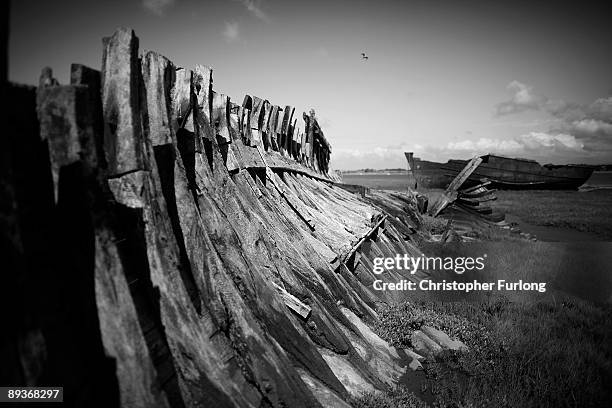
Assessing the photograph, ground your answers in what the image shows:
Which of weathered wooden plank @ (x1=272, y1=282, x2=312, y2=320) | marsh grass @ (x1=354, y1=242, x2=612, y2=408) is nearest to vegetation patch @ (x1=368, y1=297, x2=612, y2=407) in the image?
marsh grass @ (x1=354, y1=242, x2=612, y2=408)

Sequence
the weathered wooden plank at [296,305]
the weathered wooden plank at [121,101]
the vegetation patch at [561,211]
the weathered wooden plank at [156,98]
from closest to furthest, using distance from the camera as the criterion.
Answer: the weathered wooden plank at [121,101] → the weathered wooden plank at [156,98] → the weathered wooden plank at [296,305] → the vegetation patch at [561,211]

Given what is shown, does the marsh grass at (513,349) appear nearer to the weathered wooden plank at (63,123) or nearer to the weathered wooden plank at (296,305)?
the weathered wooden plank at (296,305)

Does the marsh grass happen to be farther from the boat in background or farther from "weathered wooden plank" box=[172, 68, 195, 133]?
the boat in background

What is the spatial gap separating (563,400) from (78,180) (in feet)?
16.4

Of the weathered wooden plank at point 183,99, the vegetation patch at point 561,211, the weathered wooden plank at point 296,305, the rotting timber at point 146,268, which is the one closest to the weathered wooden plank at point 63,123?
the rotting timber at point 146,268

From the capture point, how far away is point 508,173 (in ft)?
101

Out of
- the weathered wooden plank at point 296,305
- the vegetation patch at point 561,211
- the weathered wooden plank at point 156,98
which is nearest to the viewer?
the weathered wooden plank at point 156,98

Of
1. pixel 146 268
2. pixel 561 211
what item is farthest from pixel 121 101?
pixel 561 211

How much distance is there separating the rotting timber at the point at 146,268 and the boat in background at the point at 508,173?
1061 inches

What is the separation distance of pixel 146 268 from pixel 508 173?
35.3 meters

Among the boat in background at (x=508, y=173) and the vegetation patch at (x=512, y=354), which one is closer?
the vegetation patch at (x=512, y=354)

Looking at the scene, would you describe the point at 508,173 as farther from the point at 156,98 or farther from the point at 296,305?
the point at 156,98

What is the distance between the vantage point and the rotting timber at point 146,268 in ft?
5.08

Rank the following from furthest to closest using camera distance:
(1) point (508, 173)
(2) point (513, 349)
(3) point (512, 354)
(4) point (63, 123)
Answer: (1) point (508, 173) → (2) point (513, 349) → (3) point (512, 354) → (4) point (63, 123)
